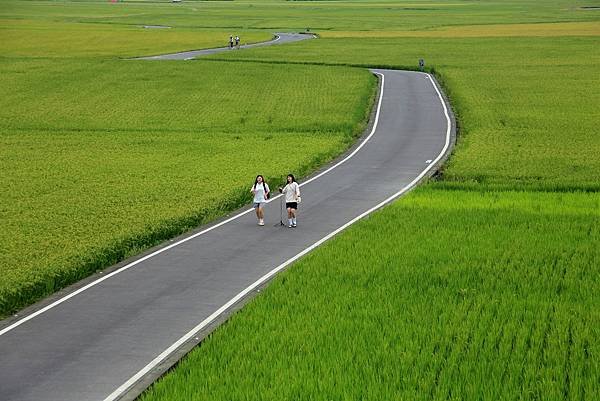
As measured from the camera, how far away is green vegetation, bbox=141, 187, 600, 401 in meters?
13.4

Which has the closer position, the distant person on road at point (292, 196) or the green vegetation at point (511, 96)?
the distant person on road at point (292, 196)

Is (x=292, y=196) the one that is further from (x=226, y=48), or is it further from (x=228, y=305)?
(x=226, y=48)

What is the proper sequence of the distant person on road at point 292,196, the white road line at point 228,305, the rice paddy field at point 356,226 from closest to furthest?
the white road line at point 228,305
the rice paddy field at point 356,226
the distant person on road at point 292,196

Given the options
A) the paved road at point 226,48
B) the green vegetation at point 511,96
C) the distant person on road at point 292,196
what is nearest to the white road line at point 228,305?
the distant person on road at point 292,196

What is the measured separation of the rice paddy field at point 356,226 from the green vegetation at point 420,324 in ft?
0.15

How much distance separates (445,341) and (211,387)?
13.0 feet

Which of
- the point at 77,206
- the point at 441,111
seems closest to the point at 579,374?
the point at 77,206

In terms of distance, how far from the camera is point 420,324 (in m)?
16.0

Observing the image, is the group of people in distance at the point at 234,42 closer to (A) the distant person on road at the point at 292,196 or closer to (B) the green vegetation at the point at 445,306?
(B) the green vegetation at the point at 445,306

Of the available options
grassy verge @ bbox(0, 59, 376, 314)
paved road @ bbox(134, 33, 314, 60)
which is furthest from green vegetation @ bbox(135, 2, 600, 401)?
paved road @ bbox(134, 33, 314, 60)

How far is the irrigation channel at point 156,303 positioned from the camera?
14.3 m

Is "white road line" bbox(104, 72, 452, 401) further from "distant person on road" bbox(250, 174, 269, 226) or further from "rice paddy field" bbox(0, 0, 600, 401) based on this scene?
"distant person on road" bbox(250, 174, 269, 226)

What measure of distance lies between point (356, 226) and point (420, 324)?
8.52 m

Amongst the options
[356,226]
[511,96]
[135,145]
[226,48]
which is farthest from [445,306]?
[226,48]
